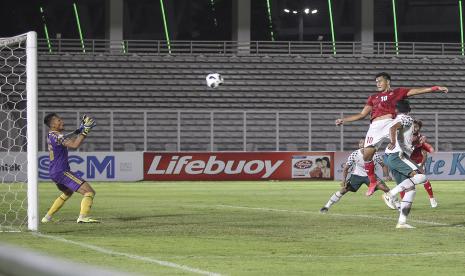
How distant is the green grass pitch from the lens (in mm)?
8727

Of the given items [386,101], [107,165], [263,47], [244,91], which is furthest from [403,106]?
[263,47]

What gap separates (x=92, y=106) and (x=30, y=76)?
30.0 metres

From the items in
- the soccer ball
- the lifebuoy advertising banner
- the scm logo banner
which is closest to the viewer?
the scm logo banner

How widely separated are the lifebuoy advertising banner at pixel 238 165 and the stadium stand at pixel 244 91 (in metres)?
0.77

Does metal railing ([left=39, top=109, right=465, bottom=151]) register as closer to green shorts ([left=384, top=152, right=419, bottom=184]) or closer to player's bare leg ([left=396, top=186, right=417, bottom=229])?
green shorts ([left=384, top=152, right=419, bottom=184])

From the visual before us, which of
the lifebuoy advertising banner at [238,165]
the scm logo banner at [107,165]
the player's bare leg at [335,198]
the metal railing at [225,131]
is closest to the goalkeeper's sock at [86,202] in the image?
the player's bare leg at [335,198]

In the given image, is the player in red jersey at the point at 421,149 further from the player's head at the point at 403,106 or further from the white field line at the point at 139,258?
the white field line at the point at 139,258

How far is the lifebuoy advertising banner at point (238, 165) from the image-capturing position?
121 ft

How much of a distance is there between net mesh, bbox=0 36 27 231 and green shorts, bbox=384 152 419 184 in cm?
525

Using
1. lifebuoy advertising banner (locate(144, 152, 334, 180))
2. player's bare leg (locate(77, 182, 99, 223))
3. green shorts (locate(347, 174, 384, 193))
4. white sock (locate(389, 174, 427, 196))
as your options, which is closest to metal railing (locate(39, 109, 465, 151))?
lifebuoy advertising banner (locate(144, 152, 334, 180))

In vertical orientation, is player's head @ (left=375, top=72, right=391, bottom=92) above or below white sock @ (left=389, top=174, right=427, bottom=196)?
above

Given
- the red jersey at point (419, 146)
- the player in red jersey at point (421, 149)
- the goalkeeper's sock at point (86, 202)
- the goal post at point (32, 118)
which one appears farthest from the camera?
the red jersey at point (419, 146)

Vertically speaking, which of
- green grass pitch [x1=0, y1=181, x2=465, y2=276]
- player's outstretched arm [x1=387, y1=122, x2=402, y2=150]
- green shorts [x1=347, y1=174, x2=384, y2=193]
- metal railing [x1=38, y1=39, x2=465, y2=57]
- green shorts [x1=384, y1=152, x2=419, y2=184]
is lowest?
green grass pitch [x1=0, y1=181, x2=465, y2=276]

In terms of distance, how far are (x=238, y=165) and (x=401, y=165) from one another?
77.2 ft
